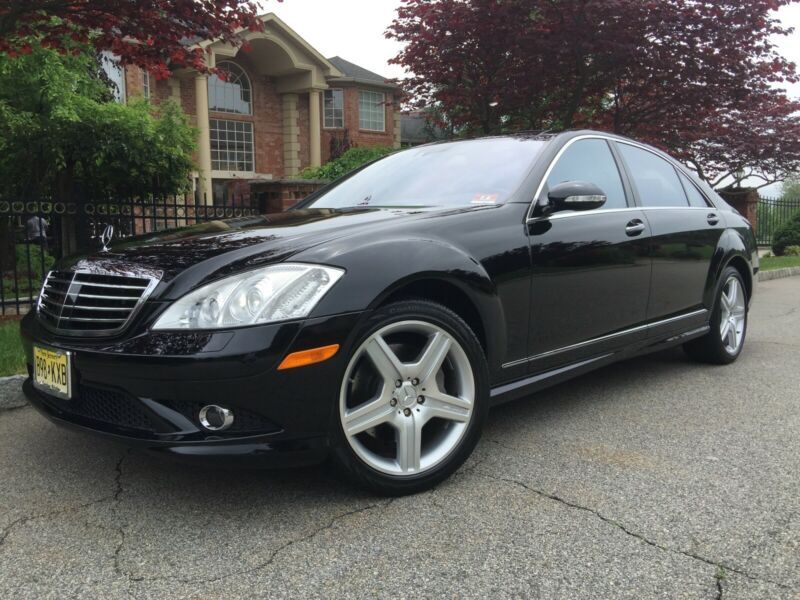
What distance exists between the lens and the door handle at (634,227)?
3.96m

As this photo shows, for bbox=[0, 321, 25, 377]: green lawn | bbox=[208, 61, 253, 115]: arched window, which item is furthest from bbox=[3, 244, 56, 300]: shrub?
bbox=[208, 61, 253, 115]: arched window

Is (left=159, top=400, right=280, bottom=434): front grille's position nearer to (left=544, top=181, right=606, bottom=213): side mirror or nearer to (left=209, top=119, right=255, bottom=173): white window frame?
(left=544, top=181, right=606, bottom=213): side mirror

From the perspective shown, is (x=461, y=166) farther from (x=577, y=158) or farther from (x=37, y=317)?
(x=37, y=317)

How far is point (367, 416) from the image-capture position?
2.62 meters

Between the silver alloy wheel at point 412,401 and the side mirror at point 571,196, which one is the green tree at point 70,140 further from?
the silver alloy wheel at point 412,401

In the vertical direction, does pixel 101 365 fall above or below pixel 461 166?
below

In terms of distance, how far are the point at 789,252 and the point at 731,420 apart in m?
15.0

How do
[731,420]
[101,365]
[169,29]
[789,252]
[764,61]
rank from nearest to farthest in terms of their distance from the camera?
[101,365], [731,420], [169,29], [764,61], [789,252]

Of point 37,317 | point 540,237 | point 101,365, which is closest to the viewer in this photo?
point 101,365

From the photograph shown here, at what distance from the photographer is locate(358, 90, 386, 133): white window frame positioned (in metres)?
27.3

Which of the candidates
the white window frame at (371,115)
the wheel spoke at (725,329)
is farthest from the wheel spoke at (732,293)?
the white window frame at (371,115)

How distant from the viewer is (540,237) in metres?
3.37

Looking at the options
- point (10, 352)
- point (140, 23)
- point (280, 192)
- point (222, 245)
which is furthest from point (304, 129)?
point (222, 245)

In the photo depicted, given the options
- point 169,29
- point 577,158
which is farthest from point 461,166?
point 169,29
